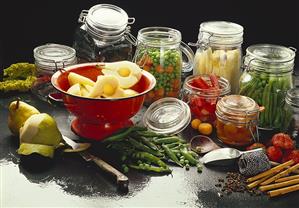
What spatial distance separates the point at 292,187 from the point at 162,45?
1.87 ft

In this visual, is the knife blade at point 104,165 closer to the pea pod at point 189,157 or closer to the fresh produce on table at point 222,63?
the pea pod at point 189,157

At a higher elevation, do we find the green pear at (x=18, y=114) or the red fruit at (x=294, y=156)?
the green pear at (x=18, y=114)

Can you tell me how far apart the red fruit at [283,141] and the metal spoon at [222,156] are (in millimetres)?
67

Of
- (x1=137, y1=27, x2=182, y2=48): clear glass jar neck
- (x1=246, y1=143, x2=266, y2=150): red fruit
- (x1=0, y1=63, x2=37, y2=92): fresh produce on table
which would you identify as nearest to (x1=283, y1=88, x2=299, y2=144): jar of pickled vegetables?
(x1=246, y1=143, x2=266, y2=150): red fruit

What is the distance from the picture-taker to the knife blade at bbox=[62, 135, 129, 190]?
146 cm

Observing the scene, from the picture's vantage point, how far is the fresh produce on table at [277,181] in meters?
1.48

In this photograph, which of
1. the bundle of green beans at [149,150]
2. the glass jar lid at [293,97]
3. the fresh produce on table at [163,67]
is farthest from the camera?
the fresh produce on table at [163,67]

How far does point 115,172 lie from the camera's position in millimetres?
1487

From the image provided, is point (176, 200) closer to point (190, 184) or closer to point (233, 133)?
point (190, 184)

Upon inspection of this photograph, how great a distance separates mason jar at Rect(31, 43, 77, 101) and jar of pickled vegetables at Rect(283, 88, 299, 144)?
2.03 ft

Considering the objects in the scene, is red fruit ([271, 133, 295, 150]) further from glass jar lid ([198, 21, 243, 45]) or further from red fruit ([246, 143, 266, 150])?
glass jar lid ([198, 21, 243, 45])

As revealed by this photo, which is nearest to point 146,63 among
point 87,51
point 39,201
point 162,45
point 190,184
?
point 162,45

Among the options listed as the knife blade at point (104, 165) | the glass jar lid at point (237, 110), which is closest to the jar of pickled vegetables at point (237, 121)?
the glass jar lid at point (237, 110)

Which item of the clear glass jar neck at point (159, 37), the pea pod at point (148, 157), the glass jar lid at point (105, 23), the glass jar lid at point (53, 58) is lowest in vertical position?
the pea pod at point (148, 157)
